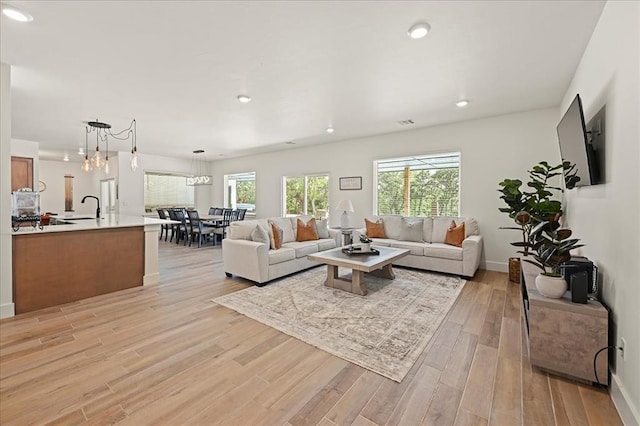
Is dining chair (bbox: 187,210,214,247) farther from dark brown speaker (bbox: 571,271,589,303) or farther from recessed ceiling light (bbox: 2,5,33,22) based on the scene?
dark brown speaker (bbox: 571,271,589,303)

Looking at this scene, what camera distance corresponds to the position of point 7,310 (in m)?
2.96

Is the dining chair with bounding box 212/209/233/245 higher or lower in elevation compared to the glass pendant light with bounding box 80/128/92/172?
lower

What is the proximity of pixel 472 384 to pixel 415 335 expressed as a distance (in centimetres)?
68

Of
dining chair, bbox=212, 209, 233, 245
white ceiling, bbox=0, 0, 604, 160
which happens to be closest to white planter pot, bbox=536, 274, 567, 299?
white ceiling, bbox=0, 0, 604, 160

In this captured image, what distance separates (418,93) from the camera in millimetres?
3727

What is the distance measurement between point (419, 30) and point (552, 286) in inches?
88.8

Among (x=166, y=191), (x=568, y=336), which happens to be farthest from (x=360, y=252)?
(x=166, y=191)

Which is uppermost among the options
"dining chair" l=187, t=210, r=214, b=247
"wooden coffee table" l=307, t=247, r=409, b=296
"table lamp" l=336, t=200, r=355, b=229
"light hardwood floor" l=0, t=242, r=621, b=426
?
"table lamp" l=336, t=200, r=355, b=229

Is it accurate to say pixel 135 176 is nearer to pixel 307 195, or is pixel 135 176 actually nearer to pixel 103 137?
pixel 103 137

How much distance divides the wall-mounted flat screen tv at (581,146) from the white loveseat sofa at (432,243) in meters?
1.94

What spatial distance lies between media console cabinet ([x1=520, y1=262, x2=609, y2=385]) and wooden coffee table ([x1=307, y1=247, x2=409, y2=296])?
171 cm

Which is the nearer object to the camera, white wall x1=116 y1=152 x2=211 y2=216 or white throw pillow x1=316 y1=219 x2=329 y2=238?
white throw pillow x1=316 y1=219 x2=329 y2=238

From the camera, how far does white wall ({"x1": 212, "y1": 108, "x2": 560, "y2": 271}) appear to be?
14.6ft

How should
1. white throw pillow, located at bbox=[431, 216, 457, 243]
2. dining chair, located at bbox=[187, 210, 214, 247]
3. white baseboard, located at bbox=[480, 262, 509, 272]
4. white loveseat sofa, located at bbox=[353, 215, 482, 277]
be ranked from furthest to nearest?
dining chair, located at bbox=[187, 210, 214, 247] < white throw pillow, located at bbox=[431, 216, 457, 243] < white baseboard, located at bbox=[480, 262, 509, 272] < white loveseat sofa, located at bbox=[353, 215, 482, 277]
